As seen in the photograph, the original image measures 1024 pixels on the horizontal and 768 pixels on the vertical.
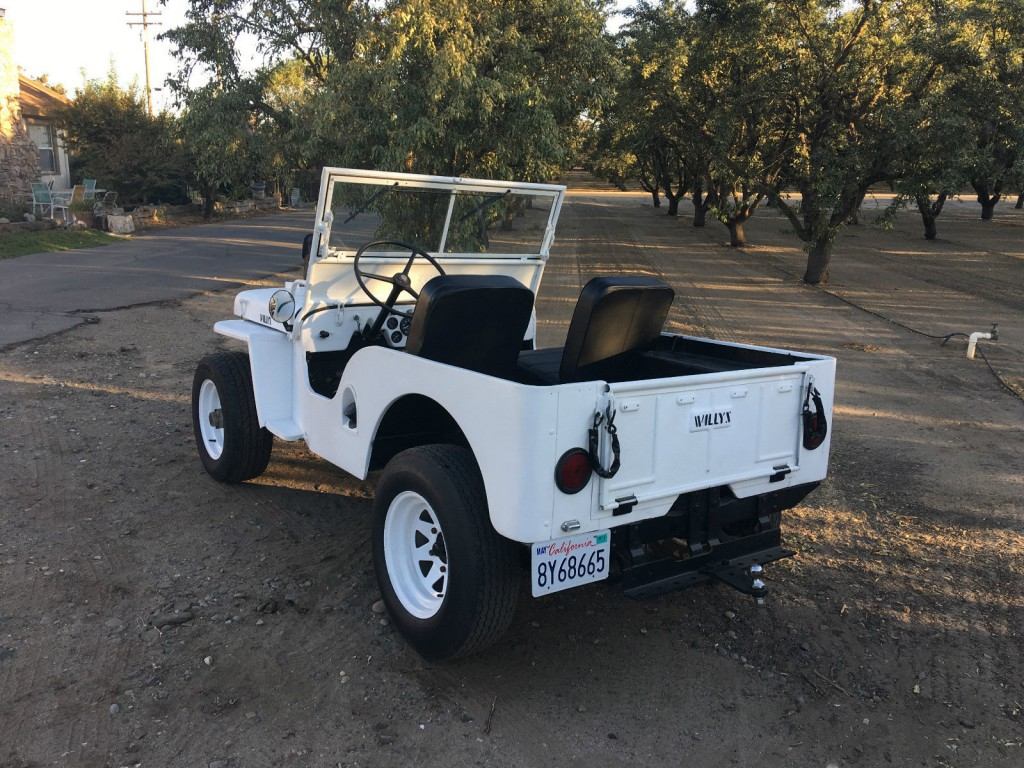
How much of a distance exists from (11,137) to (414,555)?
25.5m

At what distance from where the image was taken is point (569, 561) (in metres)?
2.96

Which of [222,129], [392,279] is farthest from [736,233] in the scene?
[392,279]

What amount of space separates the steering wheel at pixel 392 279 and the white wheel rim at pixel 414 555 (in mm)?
1325

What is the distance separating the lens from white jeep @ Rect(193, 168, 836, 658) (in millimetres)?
2869

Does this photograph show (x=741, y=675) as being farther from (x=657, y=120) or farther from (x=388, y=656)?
(x=657, y=120)

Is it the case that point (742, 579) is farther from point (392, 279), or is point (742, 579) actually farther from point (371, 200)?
point (371, 200)

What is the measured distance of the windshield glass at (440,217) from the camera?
4383 mm

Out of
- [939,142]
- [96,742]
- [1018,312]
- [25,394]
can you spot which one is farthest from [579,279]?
[96,742]

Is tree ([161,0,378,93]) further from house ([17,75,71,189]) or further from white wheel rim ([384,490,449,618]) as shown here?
house ([17,75,71,189])

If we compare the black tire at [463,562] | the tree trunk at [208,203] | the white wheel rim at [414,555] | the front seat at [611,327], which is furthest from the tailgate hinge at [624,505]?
the tree trunk at [208,203]

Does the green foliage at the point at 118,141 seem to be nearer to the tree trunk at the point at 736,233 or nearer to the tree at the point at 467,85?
the tree trunk at the point at 736,233

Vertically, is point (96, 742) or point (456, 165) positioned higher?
point (456, 165)

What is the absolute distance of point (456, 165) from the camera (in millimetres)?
10805

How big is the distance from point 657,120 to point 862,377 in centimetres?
1112
